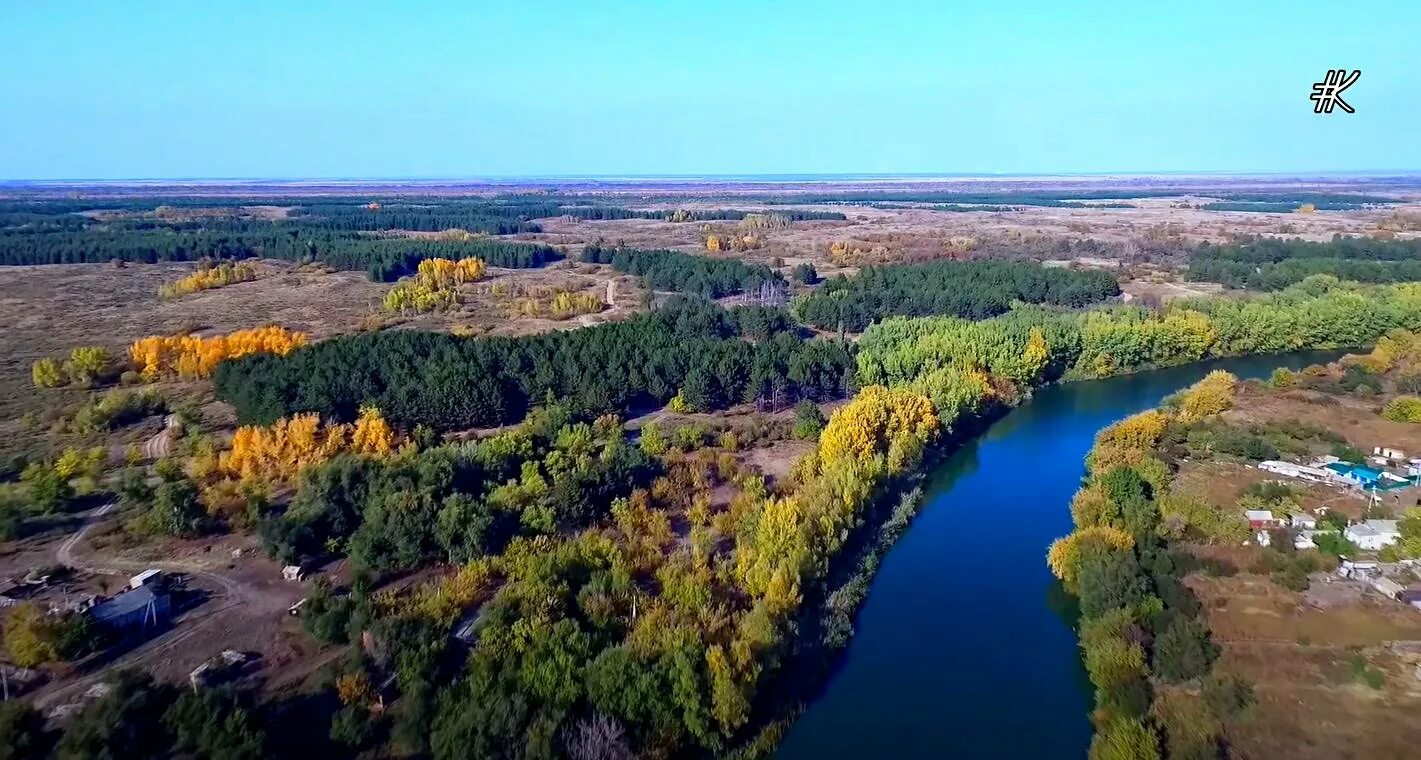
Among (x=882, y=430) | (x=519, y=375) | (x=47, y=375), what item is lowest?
(x=882, y=430)

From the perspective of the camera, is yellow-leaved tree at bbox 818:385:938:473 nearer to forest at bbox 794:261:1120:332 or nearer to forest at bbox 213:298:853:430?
forest at bbox 213:298:853:430

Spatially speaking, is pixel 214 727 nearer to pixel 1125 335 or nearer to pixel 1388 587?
pixel 1388 587

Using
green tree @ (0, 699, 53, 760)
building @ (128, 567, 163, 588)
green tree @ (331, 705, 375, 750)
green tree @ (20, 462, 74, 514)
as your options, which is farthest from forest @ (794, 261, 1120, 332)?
green tree @ (0, 699, 53, 760)

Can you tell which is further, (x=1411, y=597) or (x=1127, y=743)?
(x=1411, y=597)

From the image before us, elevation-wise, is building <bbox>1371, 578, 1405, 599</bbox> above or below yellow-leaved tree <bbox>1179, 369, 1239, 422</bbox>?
below

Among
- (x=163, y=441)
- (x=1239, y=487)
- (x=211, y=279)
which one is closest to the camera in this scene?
(x=1239, y=487)

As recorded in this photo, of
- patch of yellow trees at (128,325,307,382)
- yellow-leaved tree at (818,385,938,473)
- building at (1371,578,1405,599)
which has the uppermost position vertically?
patch of yellow trees at (128,325,307,382)

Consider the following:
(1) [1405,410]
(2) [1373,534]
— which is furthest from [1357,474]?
(1) [1405,410]

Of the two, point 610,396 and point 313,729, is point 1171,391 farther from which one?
point 313,729
